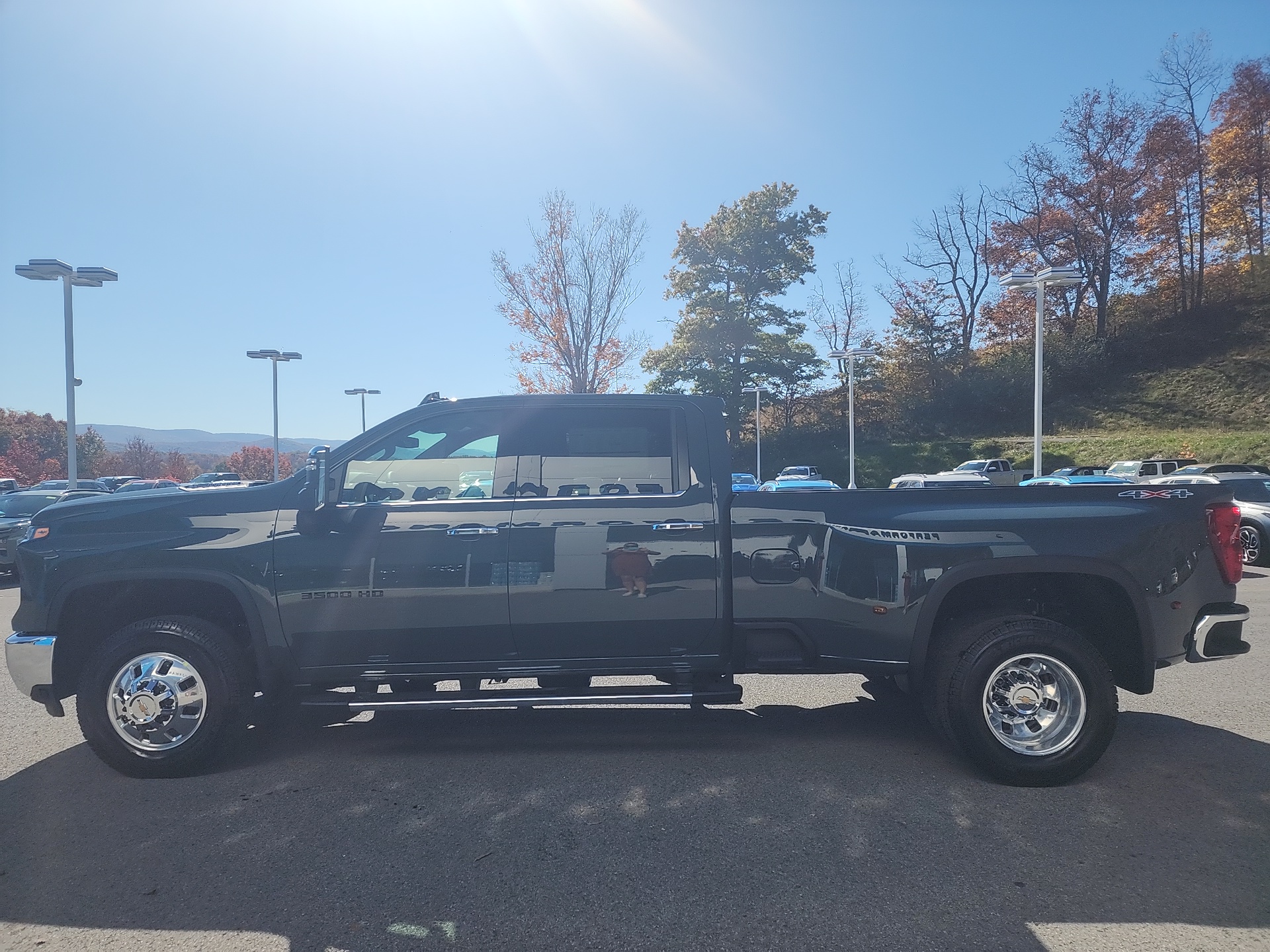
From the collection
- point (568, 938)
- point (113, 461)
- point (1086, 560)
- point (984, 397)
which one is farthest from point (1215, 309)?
point (113, 461)

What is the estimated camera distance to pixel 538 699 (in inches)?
170

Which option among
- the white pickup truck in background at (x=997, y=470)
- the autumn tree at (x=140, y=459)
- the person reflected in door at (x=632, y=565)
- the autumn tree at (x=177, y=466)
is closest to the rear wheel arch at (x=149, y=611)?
the person reflected in door at (x=632, y=565)

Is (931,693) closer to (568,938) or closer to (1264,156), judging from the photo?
(568,938)

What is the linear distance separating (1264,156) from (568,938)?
55.5m

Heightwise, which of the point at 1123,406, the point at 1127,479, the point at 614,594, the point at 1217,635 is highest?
the point at 1123,406

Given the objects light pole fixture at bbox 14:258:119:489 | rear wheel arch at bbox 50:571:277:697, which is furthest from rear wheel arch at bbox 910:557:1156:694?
light pole fixture at bbox 14:258:119:489

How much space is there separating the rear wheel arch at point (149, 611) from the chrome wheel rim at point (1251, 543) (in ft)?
47.2

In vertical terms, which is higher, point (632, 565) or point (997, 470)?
point (997, 470)

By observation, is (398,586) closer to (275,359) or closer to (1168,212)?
(275,359)

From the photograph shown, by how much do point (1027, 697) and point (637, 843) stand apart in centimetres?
217

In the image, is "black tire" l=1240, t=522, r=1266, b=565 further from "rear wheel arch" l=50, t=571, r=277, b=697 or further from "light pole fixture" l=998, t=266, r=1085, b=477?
"rear wheel arch" l=50, t=571, r=277, b=697

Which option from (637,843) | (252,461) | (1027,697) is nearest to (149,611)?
(637,843)

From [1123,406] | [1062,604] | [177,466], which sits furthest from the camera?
[177,466]

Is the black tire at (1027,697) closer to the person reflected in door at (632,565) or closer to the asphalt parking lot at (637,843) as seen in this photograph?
the asphalt parking lot at (637,843)
